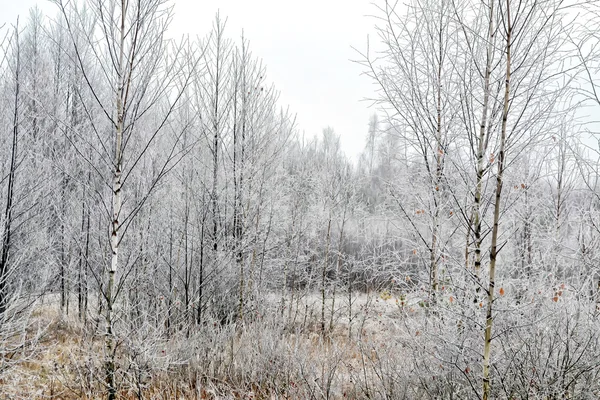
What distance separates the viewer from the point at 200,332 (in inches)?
227

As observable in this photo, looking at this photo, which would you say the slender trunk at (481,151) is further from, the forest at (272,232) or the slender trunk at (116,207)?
the slender trunk at (116,207)

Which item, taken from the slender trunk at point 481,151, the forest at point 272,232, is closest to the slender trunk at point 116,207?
the forest at point 272,232

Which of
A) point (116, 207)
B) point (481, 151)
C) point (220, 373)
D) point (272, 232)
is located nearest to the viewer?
point (481, 151)

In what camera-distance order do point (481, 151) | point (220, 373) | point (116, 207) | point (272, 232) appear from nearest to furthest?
point (481, 151)
point (116, 207)
point (220, 373)
point (272, 232)

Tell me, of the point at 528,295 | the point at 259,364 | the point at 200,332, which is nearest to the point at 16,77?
the point at 200,332

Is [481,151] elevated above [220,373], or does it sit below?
above

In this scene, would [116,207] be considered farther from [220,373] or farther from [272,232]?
[272,232]

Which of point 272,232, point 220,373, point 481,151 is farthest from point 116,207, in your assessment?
point 272,232

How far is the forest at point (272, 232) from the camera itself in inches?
111

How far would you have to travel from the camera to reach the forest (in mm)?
2826

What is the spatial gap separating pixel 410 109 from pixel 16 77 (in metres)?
5.64

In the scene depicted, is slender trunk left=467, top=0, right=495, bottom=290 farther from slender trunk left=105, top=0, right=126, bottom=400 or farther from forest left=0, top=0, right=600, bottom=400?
slender trunk left=105, top=0, right=126, bottom=400

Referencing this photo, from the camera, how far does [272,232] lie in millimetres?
9789

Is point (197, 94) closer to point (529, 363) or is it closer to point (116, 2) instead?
point (116, 2)
